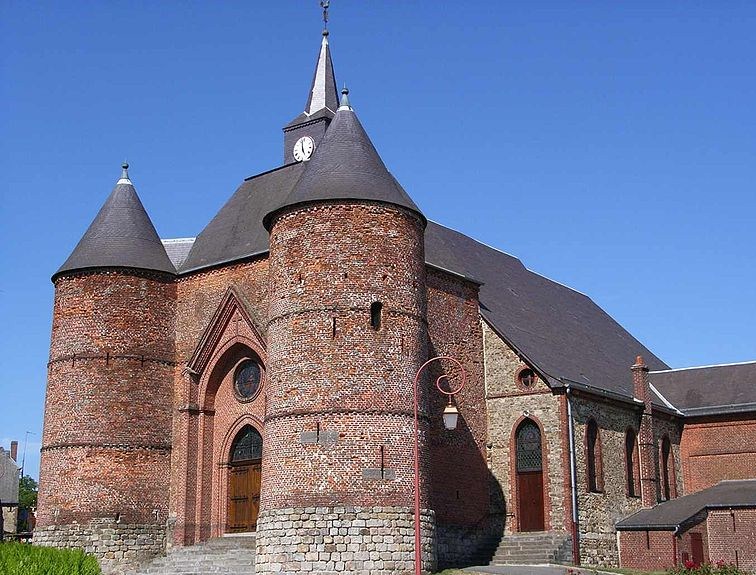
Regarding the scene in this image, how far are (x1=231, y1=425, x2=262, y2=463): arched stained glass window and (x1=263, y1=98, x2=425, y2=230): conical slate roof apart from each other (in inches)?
253

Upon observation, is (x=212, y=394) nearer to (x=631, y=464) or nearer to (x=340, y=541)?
(x=340, y=541)

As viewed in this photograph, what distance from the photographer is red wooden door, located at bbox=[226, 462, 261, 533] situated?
2981 centimetres

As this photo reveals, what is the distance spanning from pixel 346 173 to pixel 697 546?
16552 millimetres

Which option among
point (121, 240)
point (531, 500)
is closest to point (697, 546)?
point (531, 500)

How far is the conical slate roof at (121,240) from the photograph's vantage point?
3173 centimetres

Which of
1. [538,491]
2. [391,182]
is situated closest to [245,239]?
[391,182]

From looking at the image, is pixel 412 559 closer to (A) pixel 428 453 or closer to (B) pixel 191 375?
(A) pixel 428 453

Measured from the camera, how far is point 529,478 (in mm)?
31641

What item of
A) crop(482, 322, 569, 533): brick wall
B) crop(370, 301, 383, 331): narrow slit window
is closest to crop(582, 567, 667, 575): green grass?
crop(482, 322, 569, 533): brick wall

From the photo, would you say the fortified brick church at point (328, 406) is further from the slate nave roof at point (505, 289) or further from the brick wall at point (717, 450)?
the brick wall at point (717, 450)

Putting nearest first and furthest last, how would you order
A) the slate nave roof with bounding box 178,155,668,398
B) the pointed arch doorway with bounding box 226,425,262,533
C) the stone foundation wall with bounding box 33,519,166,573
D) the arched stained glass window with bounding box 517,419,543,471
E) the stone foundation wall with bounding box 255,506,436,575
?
the stone foundation wall with bounding box 255,506,436,575, the stone foundation wall with bounding box 33,519,166,573, the pointed arch doorway with bounding box 226,425,262,533, the arched stained glass window with bounding box 517,419,543,471, the slate nave roof with bounding box 178,155,668,398

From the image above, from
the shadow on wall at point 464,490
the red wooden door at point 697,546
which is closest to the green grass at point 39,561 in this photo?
the shadow on wall at point 464,490

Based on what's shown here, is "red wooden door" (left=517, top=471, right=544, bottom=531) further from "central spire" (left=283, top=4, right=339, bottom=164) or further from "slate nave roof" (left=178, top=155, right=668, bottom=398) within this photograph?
"central spire" (left=283, top=4, right=339, bottom=164)

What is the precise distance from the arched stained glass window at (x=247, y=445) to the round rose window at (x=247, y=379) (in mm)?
1051
